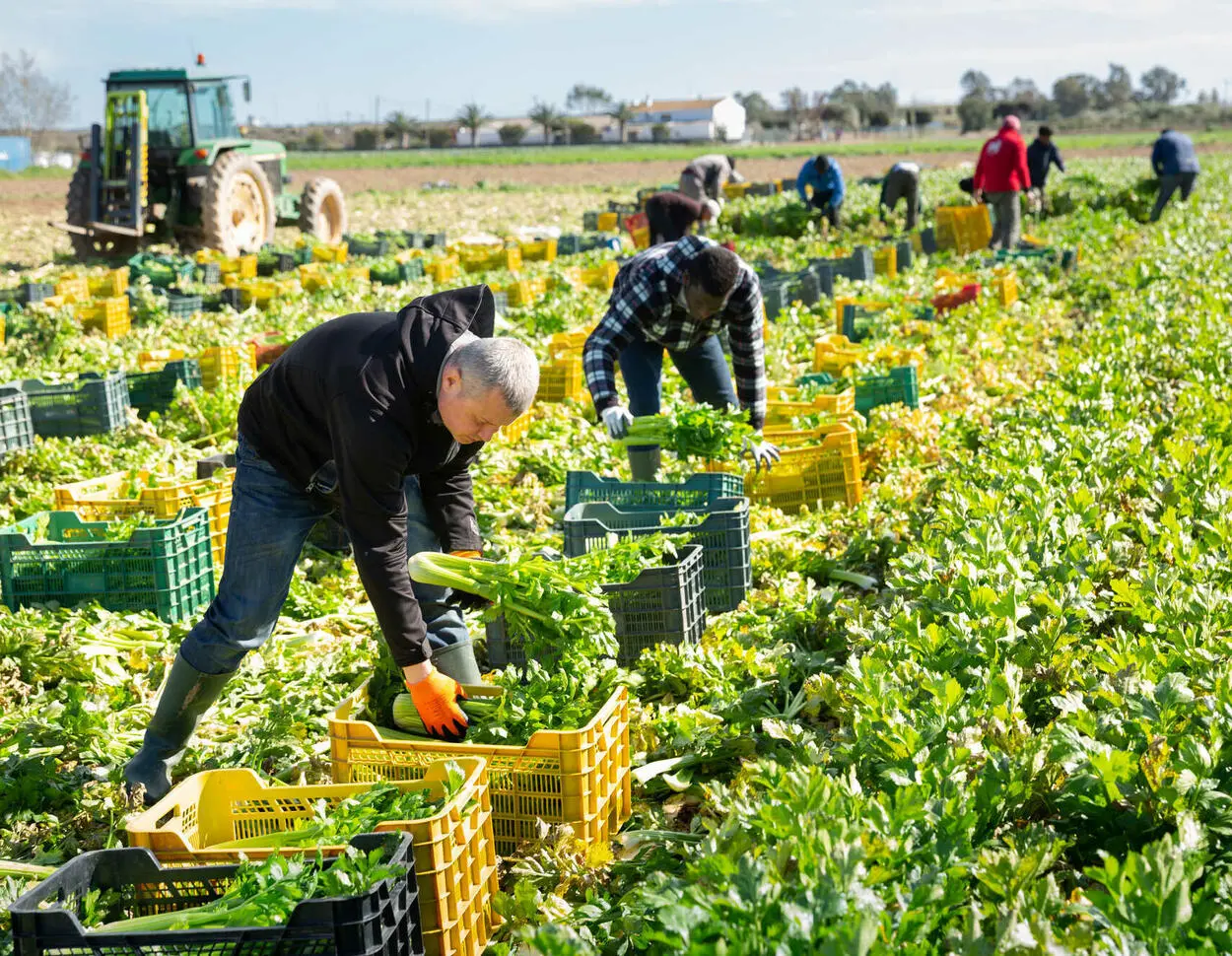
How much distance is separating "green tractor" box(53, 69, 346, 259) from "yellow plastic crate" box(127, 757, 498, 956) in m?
16.1

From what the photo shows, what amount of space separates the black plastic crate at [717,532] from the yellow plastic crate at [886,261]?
1111 cm

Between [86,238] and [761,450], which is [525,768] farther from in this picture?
[86,238]

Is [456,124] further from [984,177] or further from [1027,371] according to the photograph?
[1027,371]

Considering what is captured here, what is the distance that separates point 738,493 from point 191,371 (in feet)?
17.7

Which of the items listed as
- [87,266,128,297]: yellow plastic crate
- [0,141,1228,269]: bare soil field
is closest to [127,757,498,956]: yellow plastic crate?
[87,266,128,297]: yellow plastic crate

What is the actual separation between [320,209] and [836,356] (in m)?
14.7

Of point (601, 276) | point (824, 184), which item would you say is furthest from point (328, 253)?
point (824, 184)

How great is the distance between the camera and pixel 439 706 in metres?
3.60

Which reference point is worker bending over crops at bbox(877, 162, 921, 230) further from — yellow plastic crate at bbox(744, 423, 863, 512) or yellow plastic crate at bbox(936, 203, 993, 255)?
yellow plastic crate at bbox(744, 423, 863, 512)

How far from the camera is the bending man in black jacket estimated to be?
11.2 ft

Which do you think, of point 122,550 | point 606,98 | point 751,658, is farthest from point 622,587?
point 606,98

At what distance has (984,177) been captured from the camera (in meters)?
16.7

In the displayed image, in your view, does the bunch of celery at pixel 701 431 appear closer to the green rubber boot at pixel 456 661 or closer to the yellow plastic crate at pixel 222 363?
the green rubber boot at pixel 456 661

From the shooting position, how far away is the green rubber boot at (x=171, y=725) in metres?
4.07
